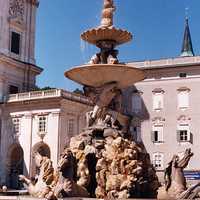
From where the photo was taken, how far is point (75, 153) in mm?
16938

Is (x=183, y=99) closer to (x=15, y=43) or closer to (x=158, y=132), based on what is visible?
(x=158, y=132)

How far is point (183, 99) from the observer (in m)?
→ 50.9

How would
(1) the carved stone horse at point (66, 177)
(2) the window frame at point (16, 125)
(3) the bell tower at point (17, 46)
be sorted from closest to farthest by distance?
(1) the carved stone horse at point (66, 177) < (2) the window frame at point (16, 125) < (3) the bell tower at point (17, 46)

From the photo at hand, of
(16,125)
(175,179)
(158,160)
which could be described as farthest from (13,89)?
Result: (175,179)

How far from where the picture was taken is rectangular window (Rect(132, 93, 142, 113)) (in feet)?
174

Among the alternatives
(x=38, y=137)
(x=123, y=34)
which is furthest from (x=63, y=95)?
(x=123, y=34)

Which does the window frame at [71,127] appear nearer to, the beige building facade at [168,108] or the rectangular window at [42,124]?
the rectangular window at [42,124]

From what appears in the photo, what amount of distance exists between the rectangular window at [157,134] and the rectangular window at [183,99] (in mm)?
3199

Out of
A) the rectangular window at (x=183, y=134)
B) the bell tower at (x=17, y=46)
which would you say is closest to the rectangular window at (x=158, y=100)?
the rectangular window at (x=183, y=134)

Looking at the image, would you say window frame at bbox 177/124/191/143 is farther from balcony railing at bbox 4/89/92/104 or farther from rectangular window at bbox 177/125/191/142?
balcony railing at bbox 4/89/92/104

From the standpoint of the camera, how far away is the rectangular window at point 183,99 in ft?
166

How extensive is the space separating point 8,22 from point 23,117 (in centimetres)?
1281

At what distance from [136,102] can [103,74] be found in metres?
35.4

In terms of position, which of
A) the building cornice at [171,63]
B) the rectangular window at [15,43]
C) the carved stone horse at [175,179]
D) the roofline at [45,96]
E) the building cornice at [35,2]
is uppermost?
the building cornice at [35,2]
